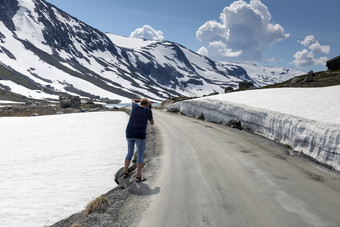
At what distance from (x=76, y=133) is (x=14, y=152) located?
7.04 m

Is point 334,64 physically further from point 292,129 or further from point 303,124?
point 303,124

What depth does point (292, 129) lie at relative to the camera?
1268cm

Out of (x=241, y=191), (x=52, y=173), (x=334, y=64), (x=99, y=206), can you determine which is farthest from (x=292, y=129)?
(x=334, y=64)

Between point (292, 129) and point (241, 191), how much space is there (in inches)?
287

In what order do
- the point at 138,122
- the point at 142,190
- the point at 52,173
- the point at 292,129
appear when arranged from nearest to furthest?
the point at 142,190, the point at 138,122, the point at 52,173, the point at 292,129

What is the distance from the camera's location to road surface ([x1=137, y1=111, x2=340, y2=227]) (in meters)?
5.24

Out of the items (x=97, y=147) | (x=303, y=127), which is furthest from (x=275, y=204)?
(x=97, y=147)

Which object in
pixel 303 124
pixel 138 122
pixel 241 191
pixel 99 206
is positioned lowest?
pixel 99 206

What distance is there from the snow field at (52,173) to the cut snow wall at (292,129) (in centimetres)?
774

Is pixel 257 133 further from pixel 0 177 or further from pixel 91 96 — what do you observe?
pixel 91 96

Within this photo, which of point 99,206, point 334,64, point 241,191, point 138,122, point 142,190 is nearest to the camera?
point 99,206

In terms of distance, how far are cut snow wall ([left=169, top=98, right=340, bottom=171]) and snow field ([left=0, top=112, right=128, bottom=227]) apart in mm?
7743

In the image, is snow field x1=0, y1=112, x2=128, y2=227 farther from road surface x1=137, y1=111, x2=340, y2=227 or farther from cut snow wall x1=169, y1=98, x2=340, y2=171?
cut snow wall x1=169, y1=98, x2=340, y2=171

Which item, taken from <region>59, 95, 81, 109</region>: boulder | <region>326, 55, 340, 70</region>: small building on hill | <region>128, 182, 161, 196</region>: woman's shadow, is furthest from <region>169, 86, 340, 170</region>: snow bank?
<region>59, 95, 81, 109</region>: boulder
